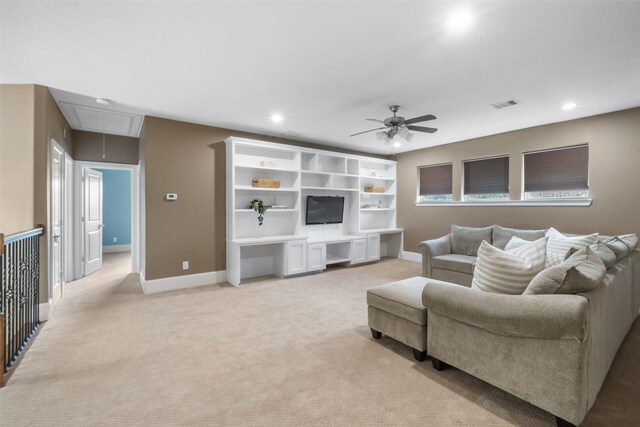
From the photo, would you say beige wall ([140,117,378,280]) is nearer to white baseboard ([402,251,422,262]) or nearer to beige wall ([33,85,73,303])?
beige wall ([33,85,73,303])

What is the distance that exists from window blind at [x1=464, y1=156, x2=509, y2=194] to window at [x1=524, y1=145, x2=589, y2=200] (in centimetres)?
34

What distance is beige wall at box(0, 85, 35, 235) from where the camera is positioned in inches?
121

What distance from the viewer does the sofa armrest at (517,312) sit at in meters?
1.53

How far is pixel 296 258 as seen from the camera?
203 inches

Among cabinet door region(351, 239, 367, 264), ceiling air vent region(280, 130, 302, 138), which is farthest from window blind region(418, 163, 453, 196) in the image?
ceiling air vent region(280, 130, 302, 138)

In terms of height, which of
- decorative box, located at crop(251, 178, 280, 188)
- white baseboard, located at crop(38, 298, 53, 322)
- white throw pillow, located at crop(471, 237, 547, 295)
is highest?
decorative box, located at crop(251, 178, 280, 188)

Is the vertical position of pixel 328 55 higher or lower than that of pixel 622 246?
higher

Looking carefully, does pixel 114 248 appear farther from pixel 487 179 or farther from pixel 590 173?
pixel 590 173

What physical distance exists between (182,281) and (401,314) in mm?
3456

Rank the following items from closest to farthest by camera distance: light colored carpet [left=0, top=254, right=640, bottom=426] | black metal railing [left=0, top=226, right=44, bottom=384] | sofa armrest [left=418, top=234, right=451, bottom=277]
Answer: light colored carpet [left=0, top=254, right=640, bottom=426] → black metal railing [left=0, top=226, right=44, bottom=384] → sofa armrest [left=418, top=234, right=451, bottom=277]

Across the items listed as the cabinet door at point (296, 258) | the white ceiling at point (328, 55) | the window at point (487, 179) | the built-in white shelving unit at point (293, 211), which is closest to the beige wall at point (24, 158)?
the white ceiling at point (328, 55)

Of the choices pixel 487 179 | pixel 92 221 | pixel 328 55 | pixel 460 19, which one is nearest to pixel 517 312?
pixel 460 19

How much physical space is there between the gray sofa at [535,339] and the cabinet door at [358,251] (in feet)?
12.1

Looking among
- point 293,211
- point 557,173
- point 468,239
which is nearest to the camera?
point 557,173
